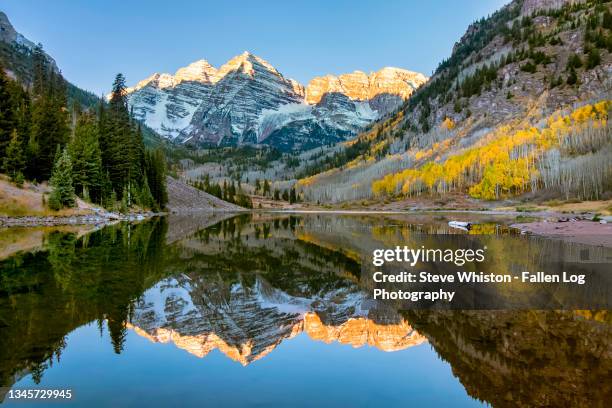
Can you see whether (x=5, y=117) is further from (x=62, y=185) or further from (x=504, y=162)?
(x=504, y=162)

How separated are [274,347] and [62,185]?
6532 centimetres

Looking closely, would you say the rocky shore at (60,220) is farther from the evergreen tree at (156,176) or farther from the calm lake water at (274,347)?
the calm lake water at (274,347)

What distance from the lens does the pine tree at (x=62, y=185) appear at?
64.8 m

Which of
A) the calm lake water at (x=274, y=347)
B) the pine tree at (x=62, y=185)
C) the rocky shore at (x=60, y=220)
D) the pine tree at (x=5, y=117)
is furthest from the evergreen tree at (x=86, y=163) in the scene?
the calm lake water at (x=274, y=347)

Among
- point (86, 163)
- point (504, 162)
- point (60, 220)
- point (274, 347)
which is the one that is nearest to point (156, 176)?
point (86, 163)

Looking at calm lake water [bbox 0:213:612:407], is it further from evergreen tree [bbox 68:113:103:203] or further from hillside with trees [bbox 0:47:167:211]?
evergreen tree [bbox 68:113:103:203]

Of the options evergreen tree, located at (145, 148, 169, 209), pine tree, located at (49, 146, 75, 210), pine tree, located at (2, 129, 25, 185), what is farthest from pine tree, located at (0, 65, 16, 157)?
evergreen tree, located at (145, 148, 169, 209)

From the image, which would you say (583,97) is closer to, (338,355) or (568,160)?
(568,160)

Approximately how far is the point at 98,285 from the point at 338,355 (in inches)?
493

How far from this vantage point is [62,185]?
6581cm

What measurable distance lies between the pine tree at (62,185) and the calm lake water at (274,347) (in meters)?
48.8

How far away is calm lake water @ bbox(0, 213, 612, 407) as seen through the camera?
9.23 metres

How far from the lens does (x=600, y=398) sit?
8.48 metres

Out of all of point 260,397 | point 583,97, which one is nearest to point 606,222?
point 260,397
